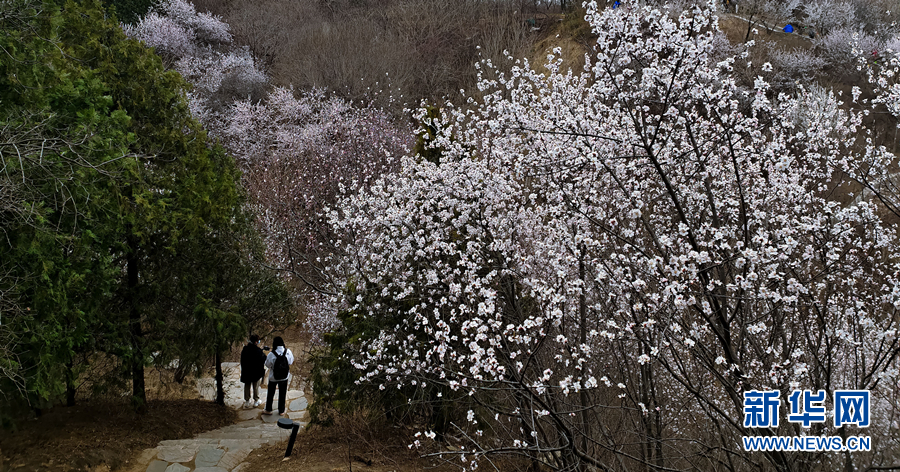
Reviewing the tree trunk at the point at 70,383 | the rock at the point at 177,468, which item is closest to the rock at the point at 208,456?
the rock at the point at 177,468

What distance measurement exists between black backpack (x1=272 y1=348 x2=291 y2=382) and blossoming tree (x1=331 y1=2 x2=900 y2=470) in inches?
98.6

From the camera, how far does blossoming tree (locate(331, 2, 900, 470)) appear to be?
3943mm

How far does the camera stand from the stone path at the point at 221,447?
688 cm

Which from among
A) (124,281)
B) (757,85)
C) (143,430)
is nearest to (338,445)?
(143,430)

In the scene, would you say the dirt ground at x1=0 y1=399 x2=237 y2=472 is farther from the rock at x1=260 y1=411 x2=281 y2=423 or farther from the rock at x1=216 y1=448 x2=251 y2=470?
the rock at x1=216 y1=448 x2=251 y2=470

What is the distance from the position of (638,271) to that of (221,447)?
5870mm

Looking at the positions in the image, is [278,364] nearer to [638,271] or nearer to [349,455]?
[349,455]

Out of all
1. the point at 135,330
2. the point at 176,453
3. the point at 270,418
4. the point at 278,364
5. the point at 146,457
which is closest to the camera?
the point at 146,457

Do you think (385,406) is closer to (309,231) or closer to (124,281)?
(124,281)

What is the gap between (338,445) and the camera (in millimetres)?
7188

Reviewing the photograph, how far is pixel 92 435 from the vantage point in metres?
7.16

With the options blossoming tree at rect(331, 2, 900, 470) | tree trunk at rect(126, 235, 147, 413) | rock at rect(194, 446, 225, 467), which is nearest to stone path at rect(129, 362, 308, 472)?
rock at rect(194, 446, 225, 467)

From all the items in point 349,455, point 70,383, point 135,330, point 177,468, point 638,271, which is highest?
point 638,271

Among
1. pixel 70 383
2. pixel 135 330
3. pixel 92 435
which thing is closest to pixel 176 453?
pixel 92 435
